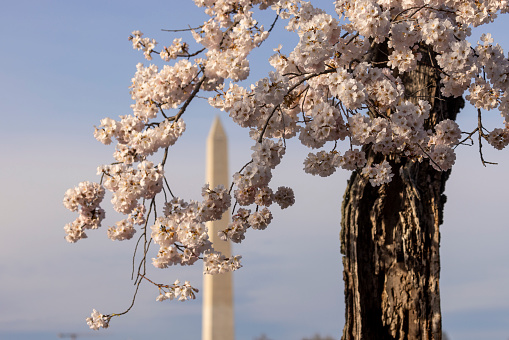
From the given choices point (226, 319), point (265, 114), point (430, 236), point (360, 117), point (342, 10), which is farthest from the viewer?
point (226, 319)

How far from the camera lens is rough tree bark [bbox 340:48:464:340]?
6930 mm

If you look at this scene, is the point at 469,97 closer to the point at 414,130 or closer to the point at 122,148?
the point at 414,130

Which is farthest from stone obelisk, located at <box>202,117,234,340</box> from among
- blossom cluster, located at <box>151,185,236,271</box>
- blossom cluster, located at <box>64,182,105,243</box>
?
blossom cluster, located at <box>151,185,236,271</box>

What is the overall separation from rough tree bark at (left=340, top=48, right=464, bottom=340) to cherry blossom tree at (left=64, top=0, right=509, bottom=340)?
1 cm

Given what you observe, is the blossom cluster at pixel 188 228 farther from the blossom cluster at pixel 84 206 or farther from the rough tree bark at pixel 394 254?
the rough tree bark at pixel 394 254

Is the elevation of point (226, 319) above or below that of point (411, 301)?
above

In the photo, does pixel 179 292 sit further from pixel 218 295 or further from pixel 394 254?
pixel 218 295

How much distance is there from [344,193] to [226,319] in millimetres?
7617

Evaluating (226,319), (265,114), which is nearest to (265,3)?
(265,114)

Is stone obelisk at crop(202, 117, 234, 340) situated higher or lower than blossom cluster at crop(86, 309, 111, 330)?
higher

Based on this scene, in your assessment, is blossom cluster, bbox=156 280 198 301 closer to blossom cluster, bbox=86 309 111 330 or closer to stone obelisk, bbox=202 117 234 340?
blossom cluster, bbox=86 309 111 330

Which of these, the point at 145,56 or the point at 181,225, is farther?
the point at 145,56

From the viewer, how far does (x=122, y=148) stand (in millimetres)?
5812

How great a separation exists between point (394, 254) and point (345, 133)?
1909mm
